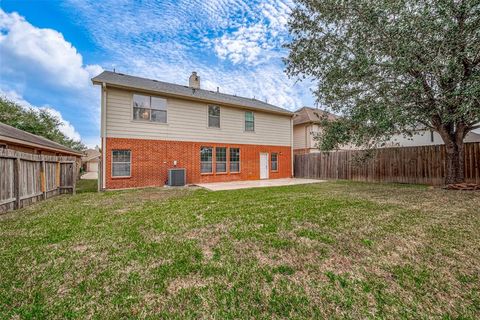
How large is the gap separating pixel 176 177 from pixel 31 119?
26.0 meters

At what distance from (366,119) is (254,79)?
8314 mm

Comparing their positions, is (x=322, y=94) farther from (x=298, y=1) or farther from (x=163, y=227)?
(x=163, y=227)

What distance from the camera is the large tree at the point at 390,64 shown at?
632cm

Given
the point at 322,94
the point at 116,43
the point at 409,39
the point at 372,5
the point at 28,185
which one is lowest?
the point at 28,185

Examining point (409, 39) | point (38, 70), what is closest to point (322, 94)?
point (409, 39)

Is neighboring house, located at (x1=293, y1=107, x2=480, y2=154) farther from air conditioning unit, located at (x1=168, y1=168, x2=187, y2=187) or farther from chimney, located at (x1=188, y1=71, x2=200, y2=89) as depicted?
air conditioning unit, located at (x1=168, y1=168, x2=187, y2=187)

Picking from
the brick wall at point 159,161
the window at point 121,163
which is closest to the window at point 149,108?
the brick wall at point 159,161

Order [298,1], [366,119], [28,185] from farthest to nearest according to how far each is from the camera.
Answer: [298,1]
[366,119]
[28,185]

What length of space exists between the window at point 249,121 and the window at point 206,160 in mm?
3132

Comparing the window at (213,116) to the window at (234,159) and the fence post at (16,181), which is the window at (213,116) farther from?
the fence post at (16,181)

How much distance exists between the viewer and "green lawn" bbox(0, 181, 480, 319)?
6.35 ft

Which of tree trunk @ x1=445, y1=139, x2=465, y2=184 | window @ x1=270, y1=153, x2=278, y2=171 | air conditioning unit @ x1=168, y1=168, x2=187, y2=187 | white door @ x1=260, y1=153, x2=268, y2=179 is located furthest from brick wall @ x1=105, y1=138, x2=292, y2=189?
tree trunk @ x1=445, y1=139, x2=465, y2=184

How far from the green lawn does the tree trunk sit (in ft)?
17.8

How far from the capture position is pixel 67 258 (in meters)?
2.83
